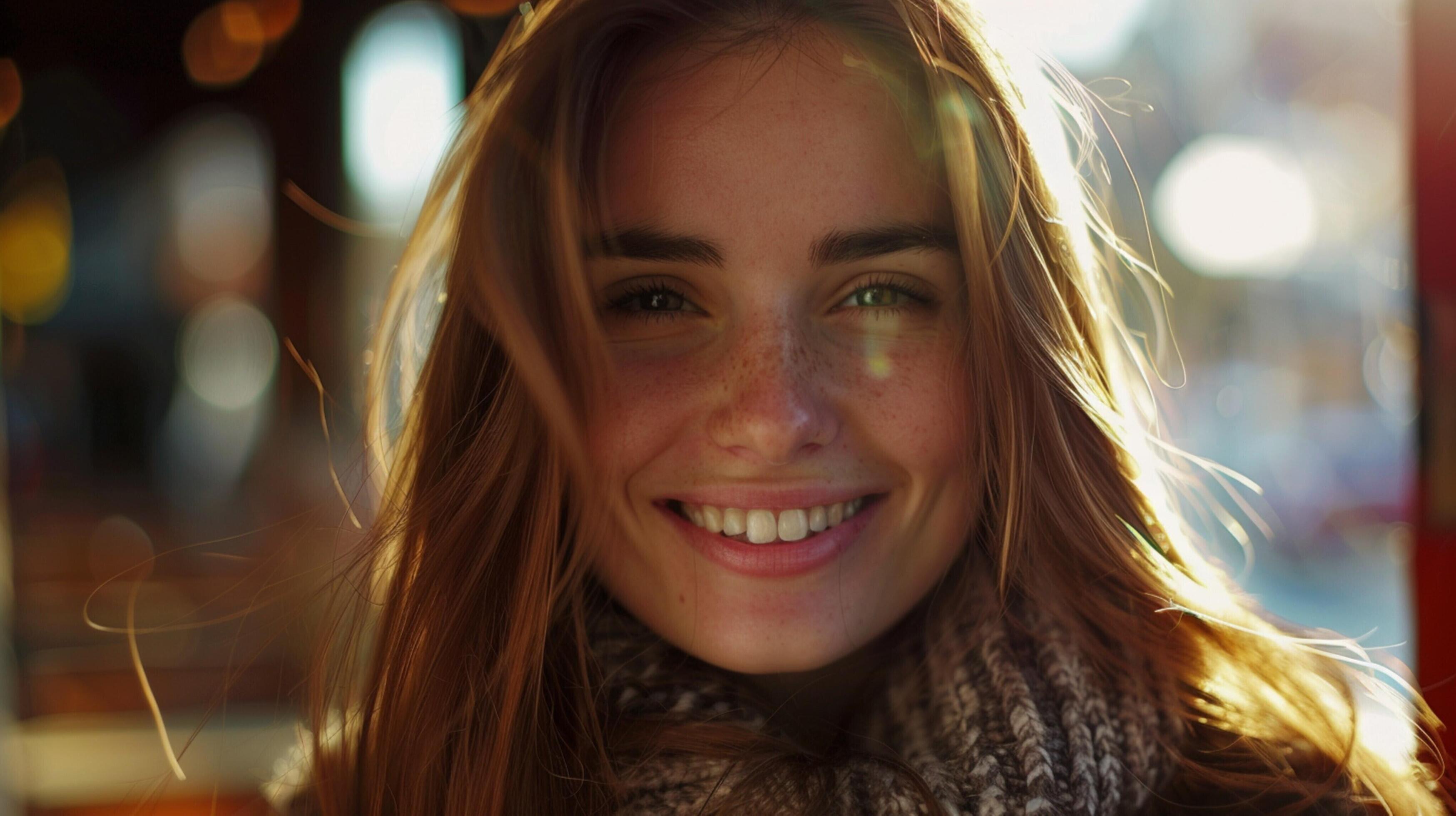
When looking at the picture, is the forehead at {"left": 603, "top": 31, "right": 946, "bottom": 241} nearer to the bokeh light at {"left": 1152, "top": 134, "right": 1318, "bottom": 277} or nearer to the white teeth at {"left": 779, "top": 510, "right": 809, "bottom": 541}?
the white teeth at {"left": 779, "top": 510, "right": 809, "bottom": 541}

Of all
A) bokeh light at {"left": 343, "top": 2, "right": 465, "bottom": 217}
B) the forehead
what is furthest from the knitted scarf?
bokeh light at {"left": 343, "top": 2, "right": 465, "bottom": 217}

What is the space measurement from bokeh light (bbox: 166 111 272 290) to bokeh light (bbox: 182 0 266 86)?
0.68 feet

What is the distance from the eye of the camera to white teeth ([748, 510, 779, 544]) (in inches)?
52.7

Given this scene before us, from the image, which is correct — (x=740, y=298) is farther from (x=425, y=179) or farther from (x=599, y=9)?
(x=425, y=179)

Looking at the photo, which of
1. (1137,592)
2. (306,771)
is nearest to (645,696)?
(306,771)

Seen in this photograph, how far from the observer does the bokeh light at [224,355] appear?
5.86 m

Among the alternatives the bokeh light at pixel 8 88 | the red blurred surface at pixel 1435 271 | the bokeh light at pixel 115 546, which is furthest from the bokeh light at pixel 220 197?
the red blurred surface at pixel 1435 271

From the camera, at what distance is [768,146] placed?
50.0 inches

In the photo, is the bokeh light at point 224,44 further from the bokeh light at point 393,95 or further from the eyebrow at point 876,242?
the eyebrow at point 876,242

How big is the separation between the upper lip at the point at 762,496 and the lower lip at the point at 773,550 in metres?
0.04

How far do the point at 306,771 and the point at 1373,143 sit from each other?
8.42 meters

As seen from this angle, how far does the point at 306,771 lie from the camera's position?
152 cm

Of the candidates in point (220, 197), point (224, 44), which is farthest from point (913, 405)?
point (220, 197)

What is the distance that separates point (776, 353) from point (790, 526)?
248mm
